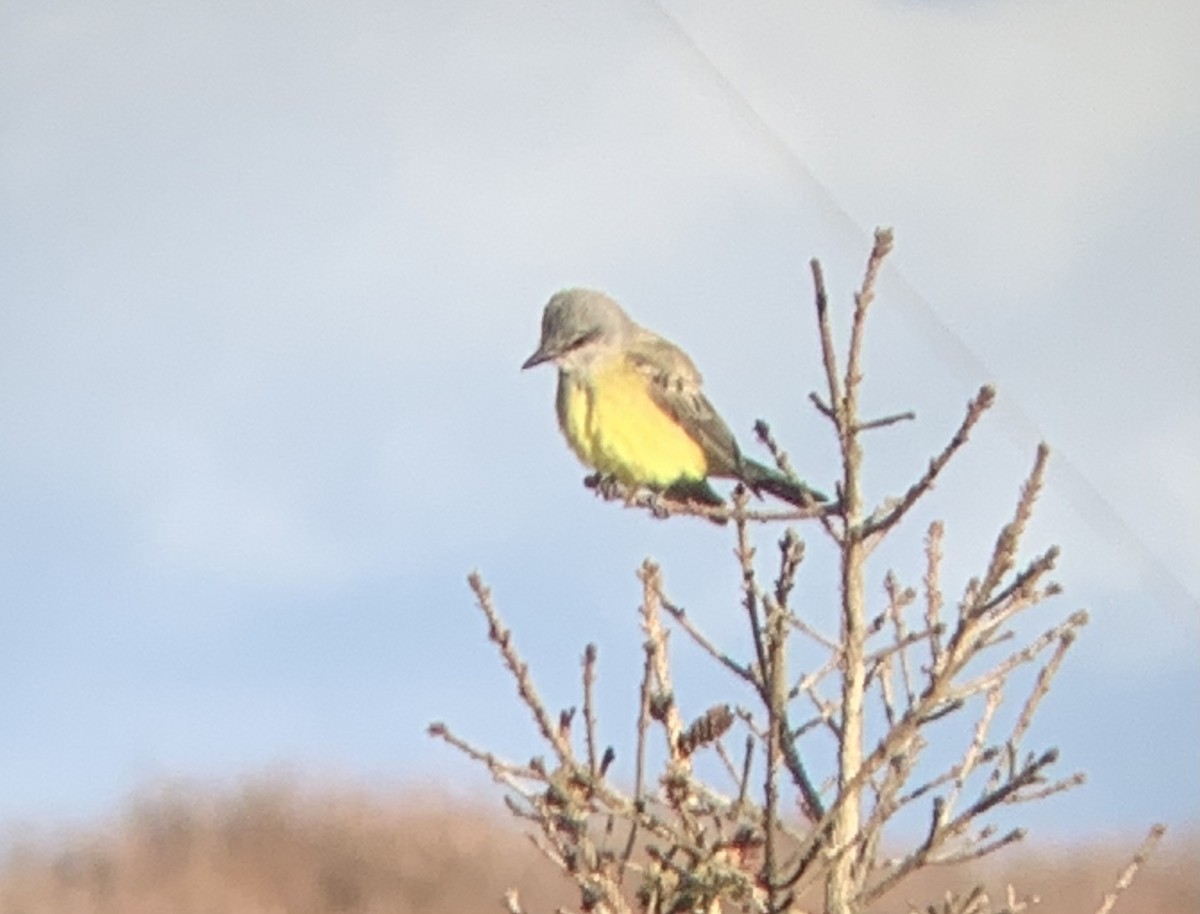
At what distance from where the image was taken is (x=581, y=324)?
1862 mm

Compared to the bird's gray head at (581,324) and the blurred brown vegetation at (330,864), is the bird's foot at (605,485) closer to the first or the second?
the bird's gray head at (581,324)

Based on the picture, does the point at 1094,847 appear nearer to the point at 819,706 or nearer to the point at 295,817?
the point at 819,706

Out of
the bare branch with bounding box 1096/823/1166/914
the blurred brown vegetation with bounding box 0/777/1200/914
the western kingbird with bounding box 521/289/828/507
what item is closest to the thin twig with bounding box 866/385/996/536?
the bare branch with bounding box 1096/823/1166/914

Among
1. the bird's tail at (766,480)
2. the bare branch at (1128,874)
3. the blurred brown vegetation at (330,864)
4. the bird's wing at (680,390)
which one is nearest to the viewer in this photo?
the bare branch at (1128,874)

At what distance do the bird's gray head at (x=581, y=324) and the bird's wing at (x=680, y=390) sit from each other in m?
0.03

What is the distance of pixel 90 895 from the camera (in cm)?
220

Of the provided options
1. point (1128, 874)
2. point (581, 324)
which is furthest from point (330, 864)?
point (1128, 874)

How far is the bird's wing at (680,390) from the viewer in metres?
1.85

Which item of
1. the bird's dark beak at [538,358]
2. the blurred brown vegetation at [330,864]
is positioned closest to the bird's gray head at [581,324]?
the bird's dark beak at [538,358]

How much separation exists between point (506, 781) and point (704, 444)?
→ 29.9 inches

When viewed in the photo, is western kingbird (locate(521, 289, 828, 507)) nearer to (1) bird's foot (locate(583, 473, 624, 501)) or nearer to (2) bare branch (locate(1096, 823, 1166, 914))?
(1) bird's foot (locate(583, 473, 624, 501))

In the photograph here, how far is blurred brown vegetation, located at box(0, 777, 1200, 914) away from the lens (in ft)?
6.70

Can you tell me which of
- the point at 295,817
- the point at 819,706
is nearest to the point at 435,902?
the point at 295,817

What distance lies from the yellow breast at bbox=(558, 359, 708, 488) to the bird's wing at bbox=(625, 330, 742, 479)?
0.03 feet
